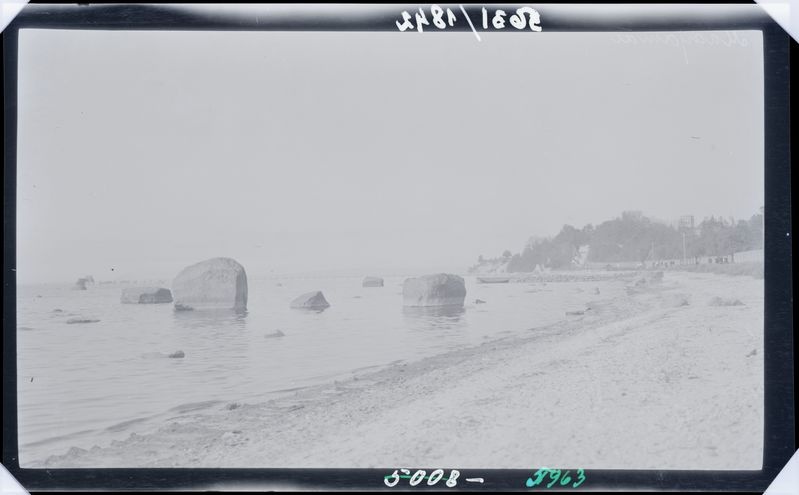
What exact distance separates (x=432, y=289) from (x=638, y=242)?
1.42 meters

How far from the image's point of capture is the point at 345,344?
3738 millimetres

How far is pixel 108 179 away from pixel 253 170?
37.3 inches

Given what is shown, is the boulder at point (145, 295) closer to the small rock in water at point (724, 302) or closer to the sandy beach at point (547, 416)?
the sandy beach at point (547, 416)

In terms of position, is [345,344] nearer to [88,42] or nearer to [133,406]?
[133,406]

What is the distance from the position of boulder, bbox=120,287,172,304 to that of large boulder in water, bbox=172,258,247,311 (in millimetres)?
58

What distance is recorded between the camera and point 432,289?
12.2ft

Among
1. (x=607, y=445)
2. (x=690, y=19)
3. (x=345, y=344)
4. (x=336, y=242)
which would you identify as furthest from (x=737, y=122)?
(x=345, y=344)

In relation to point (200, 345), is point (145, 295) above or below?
above

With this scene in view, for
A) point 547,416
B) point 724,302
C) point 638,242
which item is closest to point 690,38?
point 638,242

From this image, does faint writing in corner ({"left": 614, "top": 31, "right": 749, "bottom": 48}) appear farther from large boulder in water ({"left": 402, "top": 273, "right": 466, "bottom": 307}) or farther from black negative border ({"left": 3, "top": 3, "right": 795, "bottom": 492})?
large boulder in water ({"left": 402, "top": 273, "right": 466, "bottom": 307})

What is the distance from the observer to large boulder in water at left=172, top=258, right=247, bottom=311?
3504 mm

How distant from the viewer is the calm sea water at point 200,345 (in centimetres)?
338

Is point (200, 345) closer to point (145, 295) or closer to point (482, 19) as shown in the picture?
point (145, 295)

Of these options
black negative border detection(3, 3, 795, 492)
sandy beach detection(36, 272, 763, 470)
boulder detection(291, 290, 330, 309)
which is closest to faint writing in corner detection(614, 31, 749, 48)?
black negative border detection(3, 3, 795, 492)
